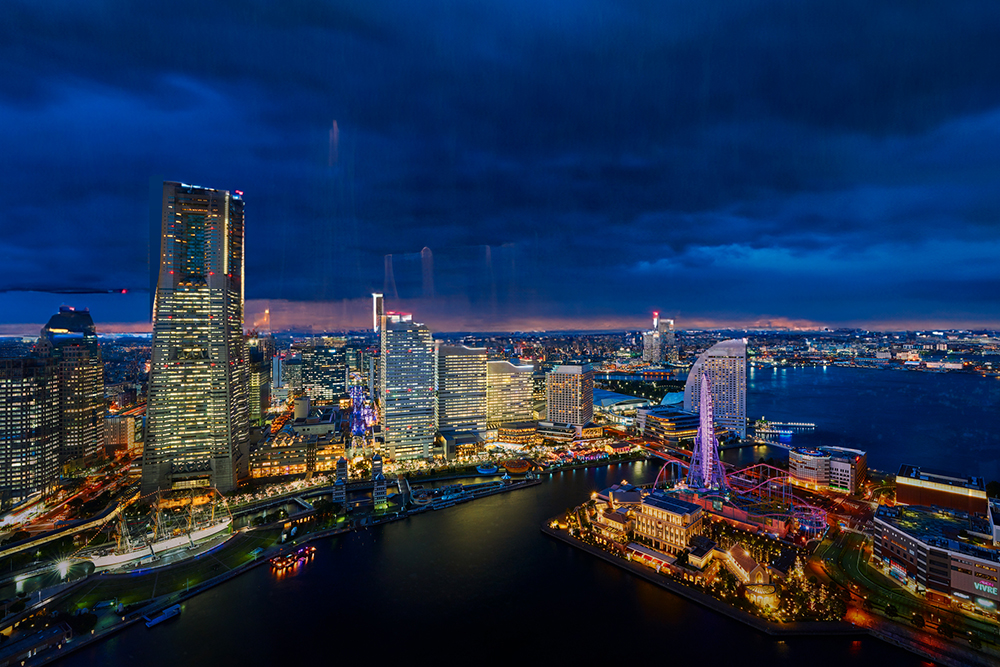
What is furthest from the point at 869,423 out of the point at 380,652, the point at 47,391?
the point at 47,391

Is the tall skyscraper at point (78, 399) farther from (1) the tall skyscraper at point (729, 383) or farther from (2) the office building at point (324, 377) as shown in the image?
(1) the tall skyscraper at point (729, 383)

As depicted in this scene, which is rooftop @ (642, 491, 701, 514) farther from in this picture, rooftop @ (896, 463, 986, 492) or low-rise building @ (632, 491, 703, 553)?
rooftop @ (896, 463, 986, 492)

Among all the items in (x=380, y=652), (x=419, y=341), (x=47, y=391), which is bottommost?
(x=380, y=652)

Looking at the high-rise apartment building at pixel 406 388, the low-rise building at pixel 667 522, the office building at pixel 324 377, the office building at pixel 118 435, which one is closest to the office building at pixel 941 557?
the low-rise building at pixel 667 522

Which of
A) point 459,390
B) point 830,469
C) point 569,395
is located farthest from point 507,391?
point 830,469

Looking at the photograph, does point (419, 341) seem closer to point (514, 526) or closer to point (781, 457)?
point (514, 526)

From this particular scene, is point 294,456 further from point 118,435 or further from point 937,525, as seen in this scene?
point 937,525

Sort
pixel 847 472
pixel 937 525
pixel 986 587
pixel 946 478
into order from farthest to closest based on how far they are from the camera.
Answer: pixel 847 472
pixel 946 478
pixel 937 525
pixel 986 587

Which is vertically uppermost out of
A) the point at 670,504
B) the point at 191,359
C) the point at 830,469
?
the point at 191,359

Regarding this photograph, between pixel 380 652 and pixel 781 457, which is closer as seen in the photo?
pixel 380 652
